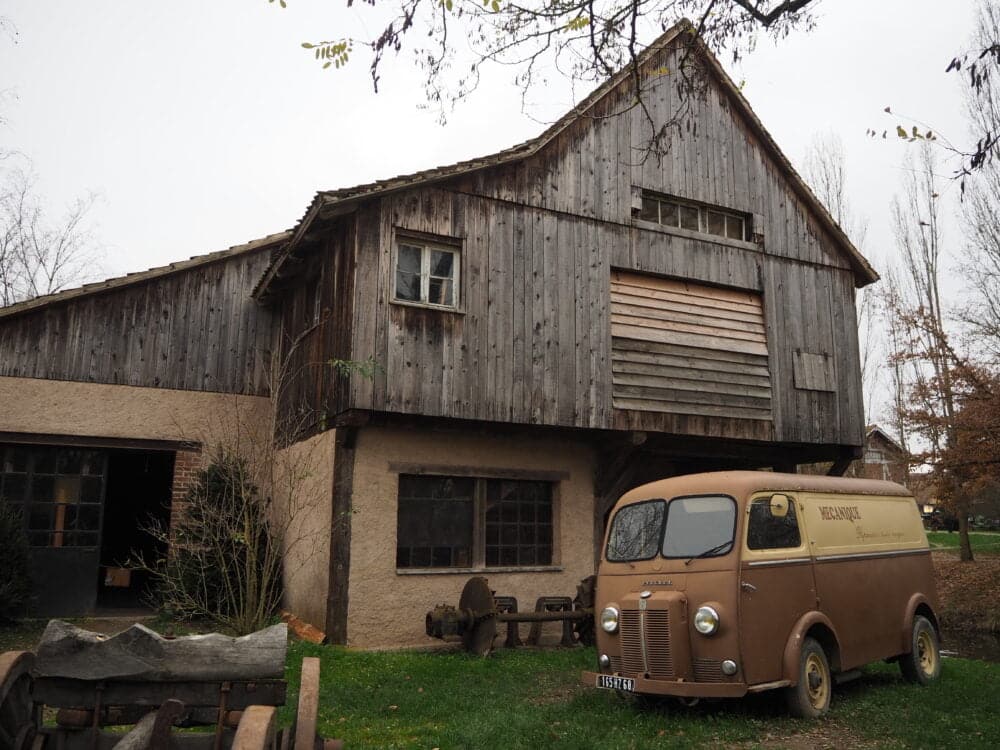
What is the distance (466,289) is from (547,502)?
3.70m

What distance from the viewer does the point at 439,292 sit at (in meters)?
11.7

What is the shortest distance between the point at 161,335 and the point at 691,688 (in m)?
11.0

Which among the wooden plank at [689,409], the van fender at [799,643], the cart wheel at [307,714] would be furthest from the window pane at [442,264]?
the cart wheel at [307,714]

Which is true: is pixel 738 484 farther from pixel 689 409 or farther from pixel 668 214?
pixel 668 214

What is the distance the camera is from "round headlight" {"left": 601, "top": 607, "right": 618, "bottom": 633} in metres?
8.05

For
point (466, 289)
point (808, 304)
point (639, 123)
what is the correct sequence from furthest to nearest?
point (808, 304)
point (639, 123)
point (466, 289)

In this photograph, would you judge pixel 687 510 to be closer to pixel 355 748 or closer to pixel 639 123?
pixel 355 748

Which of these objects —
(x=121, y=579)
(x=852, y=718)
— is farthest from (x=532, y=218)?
(x=121, y=579)

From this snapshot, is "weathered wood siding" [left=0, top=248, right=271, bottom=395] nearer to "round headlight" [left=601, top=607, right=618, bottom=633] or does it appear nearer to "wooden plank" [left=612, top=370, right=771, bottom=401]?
"wooden plank" [left=612, top=370, right=771, bottom=401]

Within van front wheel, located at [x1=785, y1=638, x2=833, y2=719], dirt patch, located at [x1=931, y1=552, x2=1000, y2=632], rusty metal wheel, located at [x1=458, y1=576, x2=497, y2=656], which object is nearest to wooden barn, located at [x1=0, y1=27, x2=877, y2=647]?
rusty metal wheel, located at [x1=458, y1=576, x2=497, y2=656]

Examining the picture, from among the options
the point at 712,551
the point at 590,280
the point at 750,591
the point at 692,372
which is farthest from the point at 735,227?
the point at 750,591

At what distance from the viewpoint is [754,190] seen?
1479cm

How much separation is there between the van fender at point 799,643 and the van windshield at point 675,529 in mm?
985

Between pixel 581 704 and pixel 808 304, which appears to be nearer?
pixel 581 704
